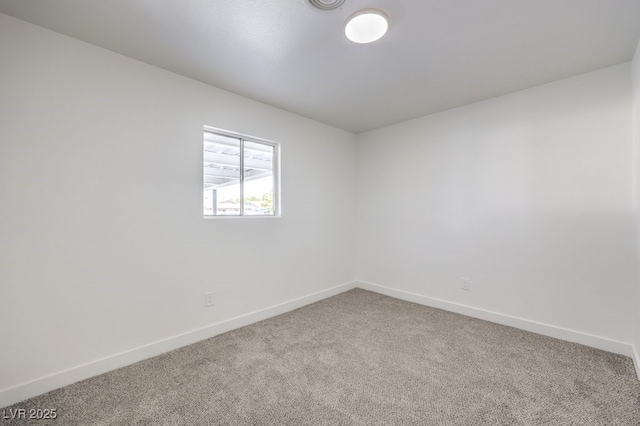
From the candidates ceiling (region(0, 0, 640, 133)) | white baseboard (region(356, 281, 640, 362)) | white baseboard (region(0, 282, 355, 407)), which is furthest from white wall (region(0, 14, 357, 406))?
white baseboard (region(356, 281, 640, 362))

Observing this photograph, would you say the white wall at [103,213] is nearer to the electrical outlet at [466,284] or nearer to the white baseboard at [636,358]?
the electrical outlet at [466,284]

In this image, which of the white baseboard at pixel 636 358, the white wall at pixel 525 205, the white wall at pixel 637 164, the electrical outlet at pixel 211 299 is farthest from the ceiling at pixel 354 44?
the white baseboard at pixel 636 358

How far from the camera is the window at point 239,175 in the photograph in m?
2.66

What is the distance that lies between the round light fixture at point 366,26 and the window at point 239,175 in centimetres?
155

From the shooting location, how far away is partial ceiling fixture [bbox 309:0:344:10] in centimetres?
150

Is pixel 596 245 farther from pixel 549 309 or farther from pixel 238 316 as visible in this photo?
pixel 238 316

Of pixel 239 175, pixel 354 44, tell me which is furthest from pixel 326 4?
pixel 239 175

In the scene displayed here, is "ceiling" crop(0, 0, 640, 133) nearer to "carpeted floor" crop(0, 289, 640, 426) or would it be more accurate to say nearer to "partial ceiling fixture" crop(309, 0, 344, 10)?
"partial ceiling fixture" crop(309, 0, 344, 10)

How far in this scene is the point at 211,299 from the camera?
101 inches

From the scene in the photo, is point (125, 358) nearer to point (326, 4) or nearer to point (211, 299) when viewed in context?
point (211, 299)

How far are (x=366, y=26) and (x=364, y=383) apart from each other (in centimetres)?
236

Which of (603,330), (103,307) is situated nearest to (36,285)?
(103,307)

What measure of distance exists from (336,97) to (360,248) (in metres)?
2.27

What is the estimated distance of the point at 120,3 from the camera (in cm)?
154
